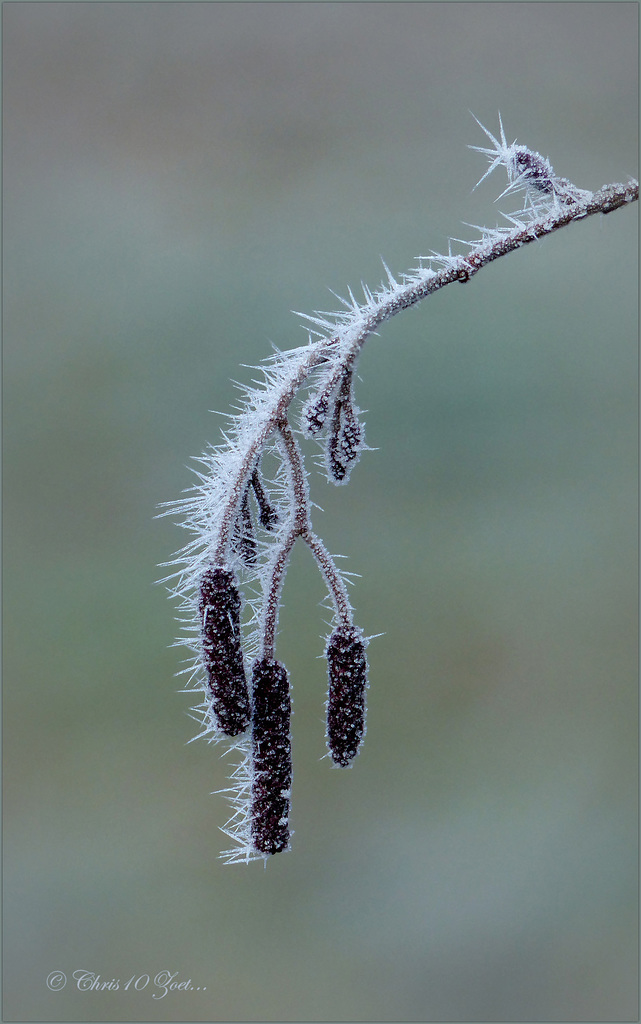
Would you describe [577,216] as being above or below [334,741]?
above

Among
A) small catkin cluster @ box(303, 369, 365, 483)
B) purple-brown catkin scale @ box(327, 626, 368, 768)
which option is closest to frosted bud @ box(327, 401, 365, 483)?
small catkin cluster @ box(303, 369, 365, 483)

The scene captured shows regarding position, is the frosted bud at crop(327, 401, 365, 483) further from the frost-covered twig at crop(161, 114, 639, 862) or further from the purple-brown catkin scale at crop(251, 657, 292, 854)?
the purple-brown catkin scale at crop(251, 657, 292, 854)

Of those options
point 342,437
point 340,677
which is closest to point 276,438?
point 342,437

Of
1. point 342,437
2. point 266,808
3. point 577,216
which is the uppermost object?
point 577,216

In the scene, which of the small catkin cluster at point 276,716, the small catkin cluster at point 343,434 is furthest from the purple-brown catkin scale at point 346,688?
the small catkin cluster at point 343,434

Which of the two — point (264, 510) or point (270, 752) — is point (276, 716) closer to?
point (270, 752)

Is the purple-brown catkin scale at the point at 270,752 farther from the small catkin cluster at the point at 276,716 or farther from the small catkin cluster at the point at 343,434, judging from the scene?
the small catkin cluster at the point at 343,434

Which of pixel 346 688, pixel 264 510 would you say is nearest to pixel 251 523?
pixel 264 510

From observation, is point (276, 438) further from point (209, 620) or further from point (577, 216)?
point (577, 216)
